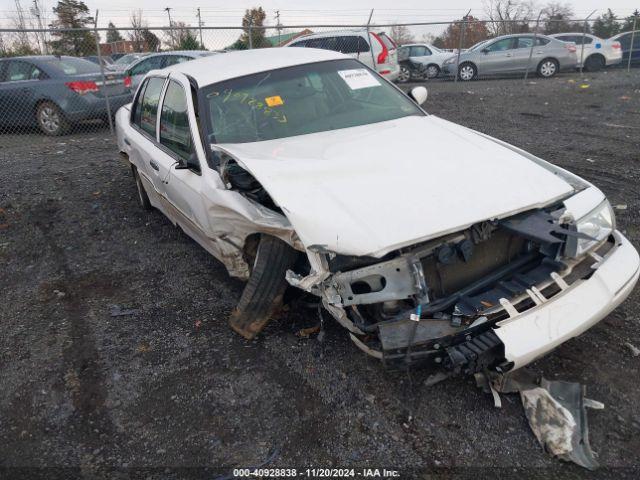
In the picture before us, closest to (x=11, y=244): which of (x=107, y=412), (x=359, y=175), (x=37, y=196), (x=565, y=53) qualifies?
(x=37, y=196)

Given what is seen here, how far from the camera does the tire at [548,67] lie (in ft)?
51.0

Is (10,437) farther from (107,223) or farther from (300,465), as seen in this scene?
(107,223)

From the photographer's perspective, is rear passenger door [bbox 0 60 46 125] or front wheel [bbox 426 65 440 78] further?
front wheel [bbox 426 65 440 78]

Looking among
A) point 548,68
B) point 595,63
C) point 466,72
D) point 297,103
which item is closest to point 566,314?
point 297,103

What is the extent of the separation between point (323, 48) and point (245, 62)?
24.4ft

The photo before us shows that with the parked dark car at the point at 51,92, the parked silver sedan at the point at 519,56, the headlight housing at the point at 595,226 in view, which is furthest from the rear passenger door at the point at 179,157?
the parked silver sedan at the point at 519,56

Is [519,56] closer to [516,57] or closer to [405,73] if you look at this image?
[516,57]

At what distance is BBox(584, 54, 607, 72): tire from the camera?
16141 millimetres

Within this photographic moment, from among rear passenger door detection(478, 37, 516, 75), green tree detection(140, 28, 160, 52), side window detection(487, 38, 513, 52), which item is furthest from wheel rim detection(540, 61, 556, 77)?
green tree detection(140, 28, 160, 52)

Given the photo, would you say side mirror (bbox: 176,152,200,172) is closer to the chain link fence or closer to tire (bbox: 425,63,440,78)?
the chain link fence

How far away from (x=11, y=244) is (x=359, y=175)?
399cm

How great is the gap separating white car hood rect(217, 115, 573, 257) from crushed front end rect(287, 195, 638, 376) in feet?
0.38

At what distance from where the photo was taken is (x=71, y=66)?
9.67m

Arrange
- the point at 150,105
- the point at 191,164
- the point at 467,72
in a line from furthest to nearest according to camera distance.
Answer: the point at 467,72 → the point at 150,105 → the point at 191,164
